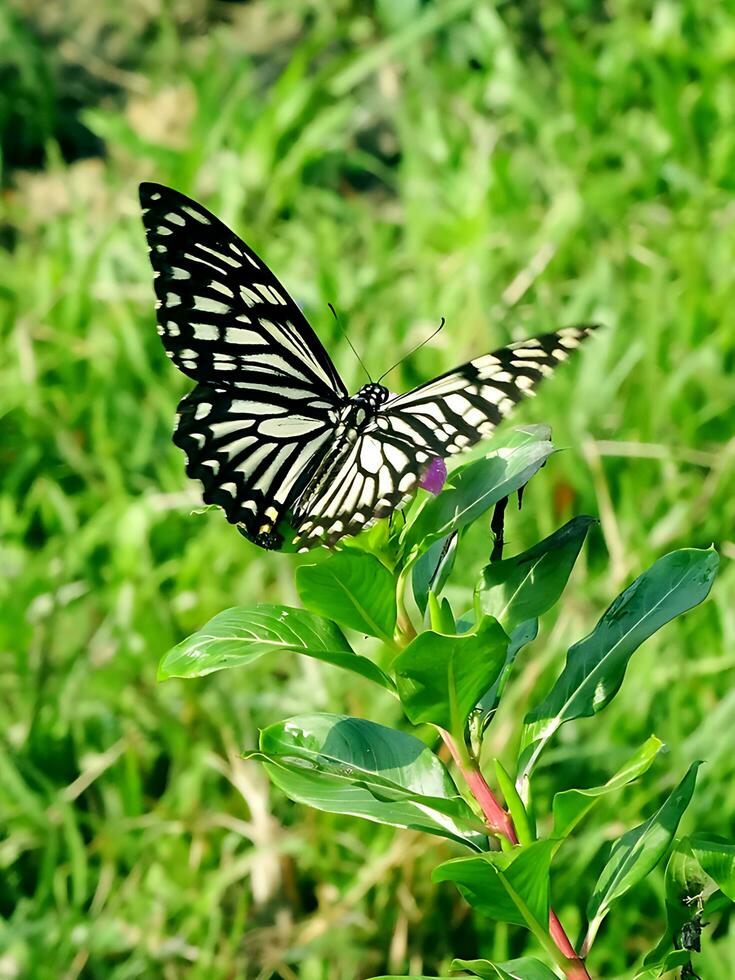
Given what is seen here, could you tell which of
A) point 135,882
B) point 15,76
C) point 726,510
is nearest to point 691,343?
point 726,510

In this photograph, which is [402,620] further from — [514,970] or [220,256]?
[220,256]

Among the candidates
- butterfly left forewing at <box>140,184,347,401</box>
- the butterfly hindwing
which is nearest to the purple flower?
the butterfly hindwing

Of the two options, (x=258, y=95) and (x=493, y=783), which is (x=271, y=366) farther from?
(x=258, y=95)

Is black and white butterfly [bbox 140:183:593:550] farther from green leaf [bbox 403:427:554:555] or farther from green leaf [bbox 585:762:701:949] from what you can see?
green leaf [bbox 585:762:701:949]

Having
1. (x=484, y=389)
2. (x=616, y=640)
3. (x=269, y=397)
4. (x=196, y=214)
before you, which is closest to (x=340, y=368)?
(x=269, y=397)

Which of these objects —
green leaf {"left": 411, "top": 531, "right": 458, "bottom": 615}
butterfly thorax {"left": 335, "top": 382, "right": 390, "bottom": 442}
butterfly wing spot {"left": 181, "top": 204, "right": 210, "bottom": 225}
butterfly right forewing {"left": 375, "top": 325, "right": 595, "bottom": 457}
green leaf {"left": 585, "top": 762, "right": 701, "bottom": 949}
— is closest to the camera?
green leaf {"left": 585, "top": 762, "right": 701, "bottom": 949}
